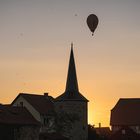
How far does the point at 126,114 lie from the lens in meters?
116

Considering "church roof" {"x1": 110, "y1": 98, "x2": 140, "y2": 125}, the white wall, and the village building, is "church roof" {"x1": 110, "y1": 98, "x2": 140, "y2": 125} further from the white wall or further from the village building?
the white wall

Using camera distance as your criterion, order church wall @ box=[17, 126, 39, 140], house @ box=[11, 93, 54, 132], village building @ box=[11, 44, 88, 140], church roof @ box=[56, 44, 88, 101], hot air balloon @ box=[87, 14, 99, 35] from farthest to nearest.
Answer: church roof @ box=[56, 44, 88, 101]
village building @ box=[11, 44, 88, 140]
house @ box=[11, 93, 54, 132]
church wall @ box=[17, 126, 39, 140]
hot air balloon @ box=[87, 14, 99, 35]

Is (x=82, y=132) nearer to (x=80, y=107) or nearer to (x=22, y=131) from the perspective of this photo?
(x=80, y=107)

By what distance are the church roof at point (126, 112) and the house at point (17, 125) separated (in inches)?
1252

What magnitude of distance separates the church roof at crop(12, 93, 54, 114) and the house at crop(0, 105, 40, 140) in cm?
285

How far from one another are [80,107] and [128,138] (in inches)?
384

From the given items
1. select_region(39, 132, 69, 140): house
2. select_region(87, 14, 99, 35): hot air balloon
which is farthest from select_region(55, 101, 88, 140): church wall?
select_region(87, 14, 99, 35): hot air balloon

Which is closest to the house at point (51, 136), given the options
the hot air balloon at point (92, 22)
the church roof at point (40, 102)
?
the church roof at point (40, 102)

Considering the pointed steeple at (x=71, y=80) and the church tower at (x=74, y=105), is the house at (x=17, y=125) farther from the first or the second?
the pointed steeple at (x=71, y=80)

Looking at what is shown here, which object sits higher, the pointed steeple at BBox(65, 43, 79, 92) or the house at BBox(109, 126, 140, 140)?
the pointed steeple at BBox(65, 43, 79, 92)

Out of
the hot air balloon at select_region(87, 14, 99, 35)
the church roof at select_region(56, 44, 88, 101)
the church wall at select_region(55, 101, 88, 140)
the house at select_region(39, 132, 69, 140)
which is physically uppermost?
the hot air balloon at select_region(87, 14, 99, 35)

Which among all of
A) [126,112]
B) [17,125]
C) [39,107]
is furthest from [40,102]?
[126,112]

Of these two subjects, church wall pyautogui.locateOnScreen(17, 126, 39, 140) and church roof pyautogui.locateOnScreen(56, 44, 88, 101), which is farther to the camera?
church roof pyautogui.locateOnScreen(56, 44, 88, 101)

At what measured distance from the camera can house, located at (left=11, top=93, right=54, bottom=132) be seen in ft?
293
